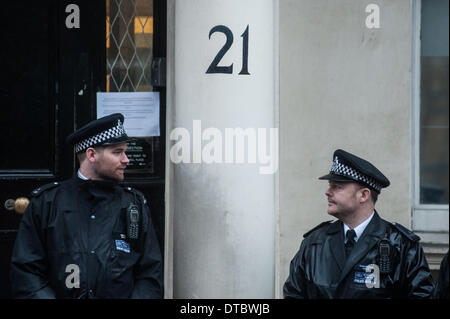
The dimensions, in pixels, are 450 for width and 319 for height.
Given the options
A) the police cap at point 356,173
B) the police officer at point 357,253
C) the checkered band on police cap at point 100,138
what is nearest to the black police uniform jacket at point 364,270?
the police officer at point 357,253

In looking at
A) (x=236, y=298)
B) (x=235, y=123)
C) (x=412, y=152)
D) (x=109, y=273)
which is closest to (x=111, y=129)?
(x=109, y=273)

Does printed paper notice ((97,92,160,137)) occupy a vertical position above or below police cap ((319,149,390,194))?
above

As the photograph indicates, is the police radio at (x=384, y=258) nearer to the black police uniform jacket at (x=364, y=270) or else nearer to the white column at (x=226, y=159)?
the black police uniform jacket at (x=364, y=270)

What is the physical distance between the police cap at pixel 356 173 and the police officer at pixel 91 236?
4.00ft

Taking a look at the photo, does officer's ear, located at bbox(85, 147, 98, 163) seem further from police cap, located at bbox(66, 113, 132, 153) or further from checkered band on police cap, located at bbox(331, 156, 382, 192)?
checkered band on police cap, located at bbox(331, 156, 382, 192)

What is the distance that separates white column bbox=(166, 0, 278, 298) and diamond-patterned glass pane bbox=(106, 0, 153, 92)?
0.37 metres

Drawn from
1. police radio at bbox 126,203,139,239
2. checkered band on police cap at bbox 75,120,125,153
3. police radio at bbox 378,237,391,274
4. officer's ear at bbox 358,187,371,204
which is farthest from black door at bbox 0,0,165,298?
police radio at bbox 378,237,391,274

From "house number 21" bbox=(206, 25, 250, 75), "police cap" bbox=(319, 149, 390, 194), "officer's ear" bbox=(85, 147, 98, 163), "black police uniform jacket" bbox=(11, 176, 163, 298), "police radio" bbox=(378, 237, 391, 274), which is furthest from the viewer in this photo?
"house number 21" bbox=(206, 25, 250, 75)

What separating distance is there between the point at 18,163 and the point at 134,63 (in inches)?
49.4

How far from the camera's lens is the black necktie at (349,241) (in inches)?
154

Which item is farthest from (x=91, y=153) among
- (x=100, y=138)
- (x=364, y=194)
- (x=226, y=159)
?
(x=364, y=194)

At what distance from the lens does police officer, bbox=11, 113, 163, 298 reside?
3.65 meters
